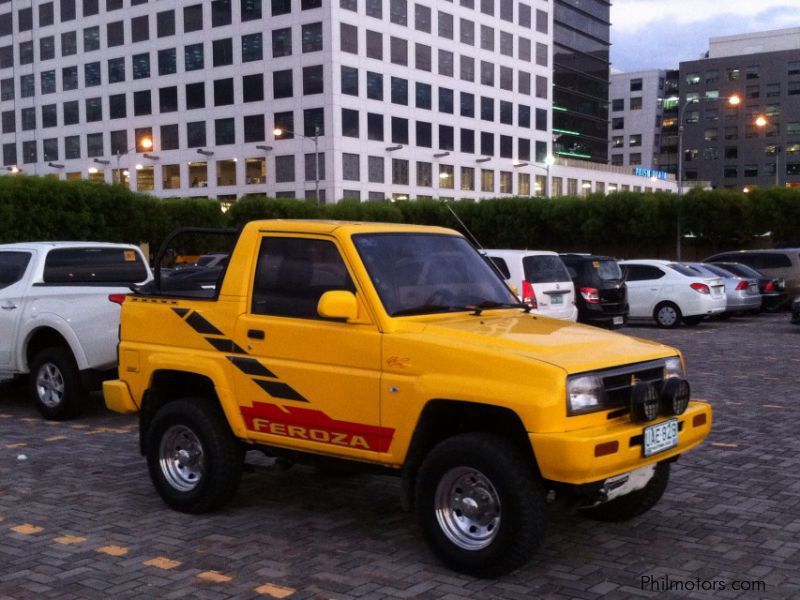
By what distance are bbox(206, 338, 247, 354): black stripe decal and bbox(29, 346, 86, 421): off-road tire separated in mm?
4077

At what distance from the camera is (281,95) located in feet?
236

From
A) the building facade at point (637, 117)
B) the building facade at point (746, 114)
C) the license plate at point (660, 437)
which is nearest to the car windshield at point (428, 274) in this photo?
the license plate at point (660, 437)

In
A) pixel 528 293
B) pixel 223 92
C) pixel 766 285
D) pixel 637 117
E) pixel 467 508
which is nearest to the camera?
pixel 467 508

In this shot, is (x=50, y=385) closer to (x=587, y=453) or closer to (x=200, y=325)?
(x=200, y=325)

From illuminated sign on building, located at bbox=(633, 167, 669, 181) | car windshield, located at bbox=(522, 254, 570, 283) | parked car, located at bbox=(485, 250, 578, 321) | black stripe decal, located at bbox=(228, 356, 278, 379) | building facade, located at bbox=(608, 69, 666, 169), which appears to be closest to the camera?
black stripe decal, located at bbox=(228, 356, 278, 379)

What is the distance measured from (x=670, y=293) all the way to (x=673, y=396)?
16.6m

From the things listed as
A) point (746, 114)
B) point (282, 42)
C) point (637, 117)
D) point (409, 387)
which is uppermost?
point (637, 117)

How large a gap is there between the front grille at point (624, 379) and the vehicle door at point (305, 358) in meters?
1.33

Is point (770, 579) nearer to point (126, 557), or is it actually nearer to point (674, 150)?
point (126, 557)

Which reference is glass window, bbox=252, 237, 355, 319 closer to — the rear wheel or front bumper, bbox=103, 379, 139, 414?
front bumper, bbox=103, 379, 139, 414

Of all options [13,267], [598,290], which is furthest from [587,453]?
[598,290]

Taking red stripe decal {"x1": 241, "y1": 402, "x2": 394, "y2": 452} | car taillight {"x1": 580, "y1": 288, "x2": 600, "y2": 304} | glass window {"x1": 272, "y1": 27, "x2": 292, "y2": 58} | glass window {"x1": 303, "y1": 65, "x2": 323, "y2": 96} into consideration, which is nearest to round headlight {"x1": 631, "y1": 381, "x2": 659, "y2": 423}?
red stripe decal {"x1": 241, "y1": 402, "x2": 394, "y2": 452}

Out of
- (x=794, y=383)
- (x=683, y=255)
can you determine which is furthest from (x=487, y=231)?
(x=794, y=383)

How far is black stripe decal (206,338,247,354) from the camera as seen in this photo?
5.88 metres
